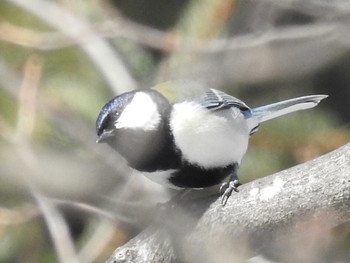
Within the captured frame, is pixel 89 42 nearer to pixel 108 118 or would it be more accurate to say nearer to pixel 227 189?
pixel 108 118

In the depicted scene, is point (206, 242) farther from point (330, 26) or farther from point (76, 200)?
point (330, 26)

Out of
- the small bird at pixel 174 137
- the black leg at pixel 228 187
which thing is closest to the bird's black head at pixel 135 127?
the small bird at pixel 174 137

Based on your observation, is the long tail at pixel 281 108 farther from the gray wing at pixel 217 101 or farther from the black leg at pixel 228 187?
the black leg at pixel 228 187

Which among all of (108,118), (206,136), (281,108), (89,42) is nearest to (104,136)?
(108,118)

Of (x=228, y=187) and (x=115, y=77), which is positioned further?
(x=115, y=77)

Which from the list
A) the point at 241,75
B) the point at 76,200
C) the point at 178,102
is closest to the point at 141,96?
the point at 178,102

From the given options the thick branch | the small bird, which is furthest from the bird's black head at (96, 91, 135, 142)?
the thick branch

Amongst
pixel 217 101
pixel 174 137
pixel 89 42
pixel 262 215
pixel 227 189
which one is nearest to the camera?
pixel 262 215
